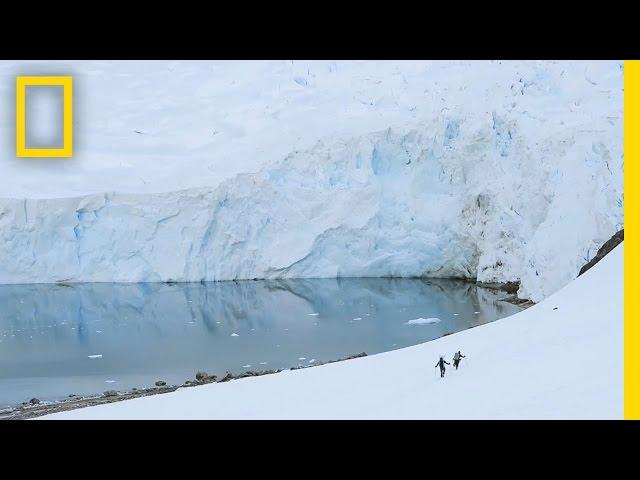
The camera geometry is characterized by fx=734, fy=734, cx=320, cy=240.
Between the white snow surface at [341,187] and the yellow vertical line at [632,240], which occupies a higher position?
the white snow surface at [341,187]

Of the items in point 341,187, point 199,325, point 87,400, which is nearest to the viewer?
point 87,400

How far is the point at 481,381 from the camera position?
223 inches

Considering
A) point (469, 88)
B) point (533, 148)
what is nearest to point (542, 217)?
point (533, 148)

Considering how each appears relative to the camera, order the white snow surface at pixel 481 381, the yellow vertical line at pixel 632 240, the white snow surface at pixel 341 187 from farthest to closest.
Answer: the white snow surface at pixel 341 187
the white snow surface at pixel 481 381
the yellow vertical line at pixel 632 240

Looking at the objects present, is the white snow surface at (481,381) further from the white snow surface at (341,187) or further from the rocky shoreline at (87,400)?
the white snow surface at (341,187)

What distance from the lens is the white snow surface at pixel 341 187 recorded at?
65.9 ft

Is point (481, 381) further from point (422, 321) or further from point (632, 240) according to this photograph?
point (422, 321)

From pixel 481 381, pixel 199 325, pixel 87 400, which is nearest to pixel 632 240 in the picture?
pixel 481 381

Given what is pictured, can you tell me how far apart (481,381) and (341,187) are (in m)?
18.3

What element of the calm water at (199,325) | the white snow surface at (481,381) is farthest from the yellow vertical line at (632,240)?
the calm water at (199,325)

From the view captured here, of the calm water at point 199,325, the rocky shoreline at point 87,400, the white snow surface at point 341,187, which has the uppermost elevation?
the white snow surface at point 341,187

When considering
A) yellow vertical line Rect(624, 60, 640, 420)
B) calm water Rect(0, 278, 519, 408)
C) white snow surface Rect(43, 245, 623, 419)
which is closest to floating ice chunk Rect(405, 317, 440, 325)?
calm water Rect(0, 278, 519, 408)

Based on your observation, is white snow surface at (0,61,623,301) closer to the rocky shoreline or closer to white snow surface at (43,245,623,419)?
the rocky shoreline

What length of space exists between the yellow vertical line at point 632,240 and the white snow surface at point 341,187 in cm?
1061
